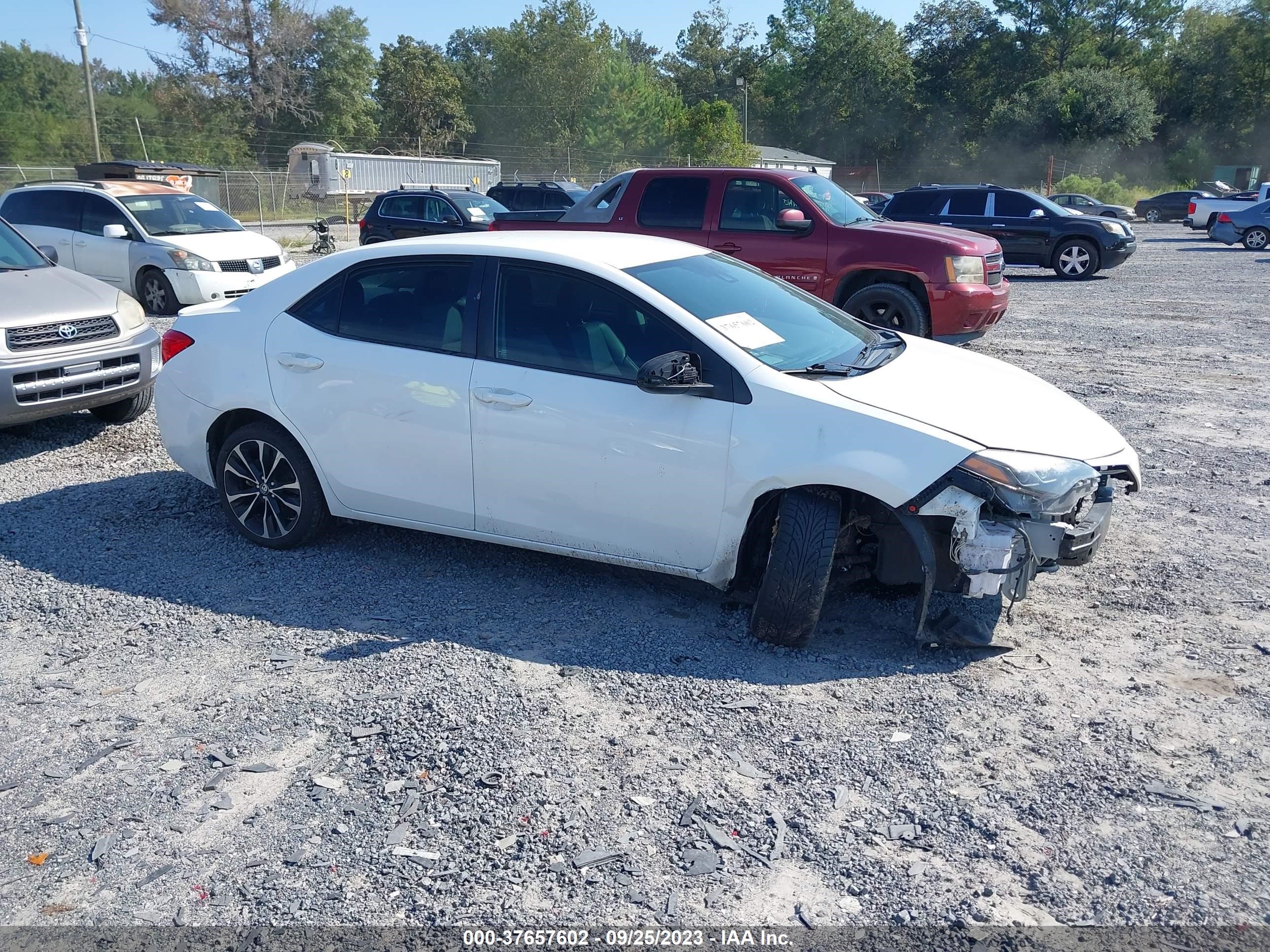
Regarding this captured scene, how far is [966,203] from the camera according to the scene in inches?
769

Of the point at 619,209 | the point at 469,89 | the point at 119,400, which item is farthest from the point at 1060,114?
the point at 119,400

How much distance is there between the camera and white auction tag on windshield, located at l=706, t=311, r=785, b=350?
4531 millimetres

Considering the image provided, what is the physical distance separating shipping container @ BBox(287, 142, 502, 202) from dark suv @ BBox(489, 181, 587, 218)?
2255 centimetres

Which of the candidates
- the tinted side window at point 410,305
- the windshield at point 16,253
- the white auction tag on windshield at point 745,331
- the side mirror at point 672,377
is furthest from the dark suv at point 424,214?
the side mirror at point 672,377

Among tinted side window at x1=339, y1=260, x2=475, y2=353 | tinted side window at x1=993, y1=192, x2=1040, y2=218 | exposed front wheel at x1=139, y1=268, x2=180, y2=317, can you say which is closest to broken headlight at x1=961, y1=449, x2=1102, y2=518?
tinted side window at x1=339, y1=260, x2=475, y2=353

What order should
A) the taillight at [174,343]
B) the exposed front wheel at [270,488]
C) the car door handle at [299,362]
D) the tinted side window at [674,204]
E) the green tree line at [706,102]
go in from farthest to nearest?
the green tree line at [706,102] < the tinted side window at [674,204] < the taillight at [174,343] < the exposed front wheel at [270,488] < the car door handle at [299,362]

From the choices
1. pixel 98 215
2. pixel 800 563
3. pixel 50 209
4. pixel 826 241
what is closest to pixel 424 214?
pixel 98 215

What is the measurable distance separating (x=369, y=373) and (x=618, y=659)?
190 cm

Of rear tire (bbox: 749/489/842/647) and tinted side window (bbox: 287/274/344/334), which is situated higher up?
tinted side window (bbox: 287/274/344/334)

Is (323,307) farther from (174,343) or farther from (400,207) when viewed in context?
(400,207)

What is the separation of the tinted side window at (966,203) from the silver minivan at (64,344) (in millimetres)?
15684

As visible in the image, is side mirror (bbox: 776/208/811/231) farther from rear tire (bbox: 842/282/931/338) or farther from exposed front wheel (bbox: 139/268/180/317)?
exposed front wheel (bbox: 139/268/180/317)

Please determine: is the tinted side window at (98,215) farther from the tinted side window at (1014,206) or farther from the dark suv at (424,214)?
the tinted side window at (1014,206)

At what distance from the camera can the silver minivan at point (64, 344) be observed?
22.5 ft
